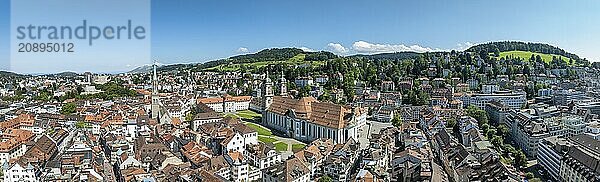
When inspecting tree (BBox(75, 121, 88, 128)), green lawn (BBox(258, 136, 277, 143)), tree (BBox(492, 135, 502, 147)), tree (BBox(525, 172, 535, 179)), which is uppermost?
tree (BBox(75, 121, 88, 128))

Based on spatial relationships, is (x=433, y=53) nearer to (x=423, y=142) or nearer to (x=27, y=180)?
(x=423, y=142)

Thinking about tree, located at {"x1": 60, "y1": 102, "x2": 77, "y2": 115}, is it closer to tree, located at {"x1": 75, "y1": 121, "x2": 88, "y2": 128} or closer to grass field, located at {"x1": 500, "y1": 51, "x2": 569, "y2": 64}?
tree, located at {"x1": 75, "y1": 121, "x2": 88, "y2": 128}

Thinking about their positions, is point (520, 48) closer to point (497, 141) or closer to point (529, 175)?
point (497, 141)

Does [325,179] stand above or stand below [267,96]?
below

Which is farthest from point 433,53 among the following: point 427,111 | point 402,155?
point 402,155

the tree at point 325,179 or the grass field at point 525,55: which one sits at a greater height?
the grass field at point 525,55

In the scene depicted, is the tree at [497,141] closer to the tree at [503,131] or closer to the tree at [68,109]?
the tree at [503,131]

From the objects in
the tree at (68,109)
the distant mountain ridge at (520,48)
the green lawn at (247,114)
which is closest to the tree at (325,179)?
the green lawn at (247,114)

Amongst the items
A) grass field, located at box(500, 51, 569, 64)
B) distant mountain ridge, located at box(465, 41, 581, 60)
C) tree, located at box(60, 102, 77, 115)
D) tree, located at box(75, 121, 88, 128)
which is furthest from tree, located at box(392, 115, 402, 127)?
distant mountain ridge, located at box(465, 41, 581, 60)

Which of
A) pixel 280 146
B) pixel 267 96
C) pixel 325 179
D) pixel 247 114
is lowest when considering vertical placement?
pixel 325 179

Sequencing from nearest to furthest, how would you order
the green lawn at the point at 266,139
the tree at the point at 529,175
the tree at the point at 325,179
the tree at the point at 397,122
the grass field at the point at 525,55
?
the tree at the point at 325,179
the tree at the point at 529,175
the green lawn at the point at 266,139
the tree at the point at 397,122
the grass field at the point at 525,55

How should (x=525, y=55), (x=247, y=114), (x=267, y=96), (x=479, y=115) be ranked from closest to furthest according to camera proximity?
(x=479, y=115), (x=267, y=96), (x=247, y=114), (x=525, y=55)

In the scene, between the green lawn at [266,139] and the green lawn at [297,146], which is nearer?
the green lawn at [297,146]

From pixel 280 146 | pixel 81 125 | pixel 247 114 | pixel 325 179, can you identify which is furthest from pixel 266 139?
pixel 247 114
